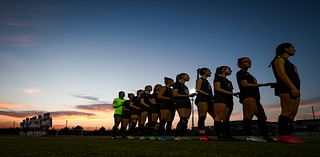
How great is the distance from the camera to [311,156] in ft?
8.36

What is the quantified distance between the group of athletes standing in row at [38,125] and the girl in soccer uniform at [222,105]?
21.4 meters

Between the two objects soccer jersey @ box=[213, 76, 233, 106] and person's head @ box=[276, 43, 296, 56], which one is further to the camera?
soccer jersey @ box=[213, 76, 233, 106]

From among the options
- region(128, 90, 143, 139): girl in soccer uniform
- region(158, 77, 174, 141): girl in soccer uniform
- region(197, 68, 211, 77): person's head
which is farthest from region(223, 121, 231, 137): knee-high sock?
region(128, 90, 143, 139): girl in soccer uniform

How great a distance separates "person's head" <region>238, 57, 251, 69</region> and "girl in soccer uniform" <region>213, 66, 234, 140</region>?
0.63 meters

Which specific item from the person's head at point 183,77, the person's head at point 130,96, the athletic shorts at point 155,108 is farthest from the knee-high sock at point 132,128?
the person's head at point 183,77

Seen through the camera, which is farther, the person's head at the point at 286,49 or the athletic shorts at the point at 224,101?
the athletic shorts at the point at 224,101

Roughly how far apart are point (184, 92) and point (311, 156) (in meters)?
5.36

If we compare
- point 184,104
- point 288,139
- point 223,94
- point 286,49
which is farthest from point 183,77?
point 288,139

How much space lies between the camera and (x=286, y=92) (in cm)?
516

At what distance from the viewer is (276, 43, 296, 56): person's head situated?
18.3ft

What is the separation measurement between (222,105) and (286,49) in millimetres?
1920

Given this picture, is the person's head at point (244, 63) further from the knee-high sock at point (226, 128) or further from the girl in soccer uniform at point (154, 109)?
the girl in soccer uniform at point (154, 109)

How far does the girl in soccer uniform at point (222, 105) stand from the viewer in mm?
6539

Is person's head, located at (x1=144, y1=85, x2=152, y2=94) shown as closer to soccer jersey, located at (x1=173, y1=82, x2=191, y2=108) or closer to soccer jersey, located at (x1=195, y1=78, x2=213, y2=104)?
soccer jersey, located at (x1=173, y1=82, x2=191, y2=108)
